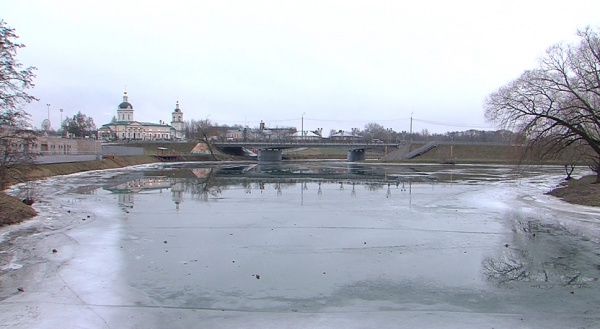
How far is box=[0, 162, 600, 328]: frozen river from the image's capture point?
8.70m

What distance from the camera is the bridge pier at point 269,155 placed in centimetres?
11321

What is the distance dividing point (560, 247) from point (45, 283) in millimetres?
14844

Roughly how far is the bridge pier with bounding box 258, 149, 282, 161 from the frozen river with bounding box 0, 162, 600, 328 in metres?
89.8

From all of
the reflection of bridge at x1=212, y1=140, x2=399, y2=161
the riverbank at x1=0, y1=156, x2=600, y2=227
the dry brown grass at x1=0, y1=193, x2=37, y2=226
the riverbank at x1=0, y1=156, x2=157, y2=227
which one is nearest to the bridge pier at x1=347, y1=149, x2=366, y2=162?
the reflection of bridge at x1=212, y1=140, x2=399, y2=161

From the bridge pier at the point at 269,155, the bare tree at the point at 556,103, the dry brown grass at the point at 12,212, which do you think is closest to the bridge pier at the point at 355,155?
the bridge pier at the point at 269,155

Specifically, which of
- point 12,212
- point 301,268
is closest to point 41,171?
point 12,212

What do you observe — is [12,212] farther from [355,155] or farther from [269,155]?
[355,155]

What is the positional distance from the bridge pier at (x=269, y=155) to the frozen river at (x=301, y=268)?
89.8 meters

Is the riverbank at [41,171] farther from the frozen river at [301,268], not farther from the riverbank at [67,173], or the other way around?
the frozen river at [301,268]

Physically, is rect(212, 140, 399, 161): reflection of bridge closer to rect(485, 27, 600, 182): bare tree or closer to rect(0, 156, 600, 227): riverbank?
rect(0, 156, 600, 227): riverbank

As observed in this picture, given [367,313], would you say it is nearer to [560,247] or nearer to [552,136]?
[560,247]

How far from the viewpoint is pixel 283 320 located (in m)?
8.43

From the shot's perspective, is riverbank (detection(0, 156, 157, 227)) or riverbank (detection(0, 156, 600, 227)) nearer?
riverbank (detection(0, 156, 157, 227))

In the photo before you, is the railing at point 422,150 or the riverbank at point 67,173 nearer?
the riverbank at point 67,173
